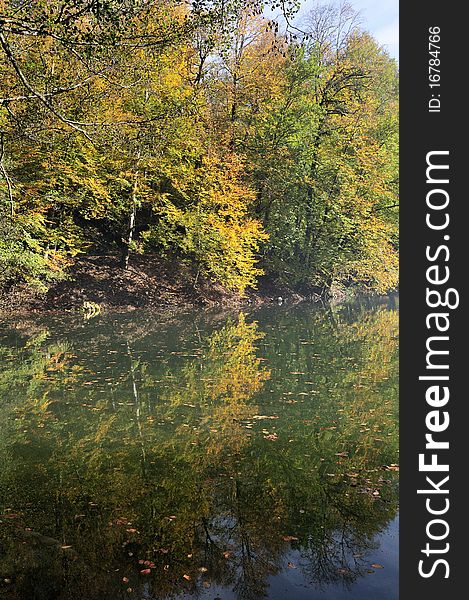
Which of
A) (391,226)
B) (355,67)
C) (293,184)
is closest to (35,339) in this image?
(293,184)

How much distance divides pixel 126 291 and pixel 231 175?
6545 mm

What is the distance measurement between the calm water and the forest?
742 cm

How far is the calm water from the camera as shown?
4109 millimetres

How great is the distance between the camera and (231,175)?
895 inches

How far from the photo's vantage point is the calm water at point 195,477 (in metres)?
4.11

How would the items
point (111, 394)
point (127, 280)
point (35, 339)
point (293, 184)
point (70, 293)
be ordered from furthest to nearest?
point (293, 184) → point (127, 280) → point (70, 293) → point (35, 339) → point (111, 394)

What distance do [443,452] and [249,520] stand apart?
1.91 m

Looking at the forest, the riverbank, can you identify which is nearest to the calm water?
the riverbank

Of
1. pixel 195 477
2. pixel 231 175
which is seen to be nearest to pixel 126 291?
pixel 231 175

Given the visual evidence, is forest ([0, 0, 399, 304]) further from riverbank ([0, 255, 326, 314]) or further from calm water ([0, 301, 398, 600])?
calm water ([0, 301, 398, 600])

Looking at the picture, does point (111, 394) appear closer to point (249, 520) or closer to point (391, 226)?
point (249, 520)

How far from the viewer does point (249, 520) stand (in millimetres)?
4945

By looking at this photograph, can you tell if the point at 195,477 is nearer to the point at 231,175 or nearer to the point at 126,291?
the point at 126,291

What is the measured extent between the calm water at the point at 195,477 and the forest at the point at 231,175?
7.42 m
